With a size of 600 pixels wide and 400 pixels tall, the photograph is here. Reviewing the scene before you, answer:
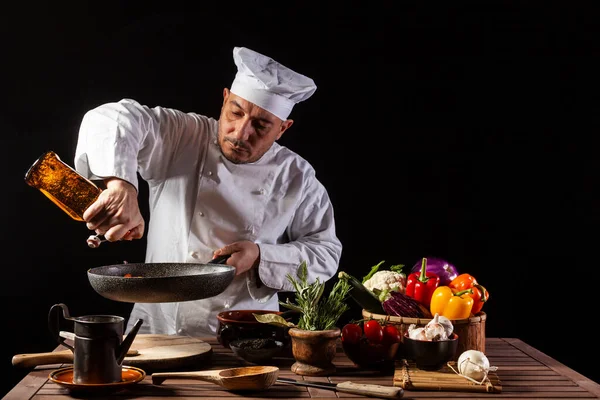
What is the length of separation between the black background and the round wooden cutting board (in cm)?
164

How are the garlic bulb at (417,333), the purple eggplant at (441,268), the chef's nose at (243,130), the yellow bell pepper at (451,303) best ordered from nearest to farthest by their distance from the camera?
the garlic bulb at (417,333) < the yellow bell pepper at (451,303) < the purple eggplant at (441,268) < the chef's nose at (243,130)

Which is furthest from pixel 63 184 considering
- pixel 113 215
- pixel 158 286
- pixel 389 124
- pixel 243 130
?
pixel 389 124

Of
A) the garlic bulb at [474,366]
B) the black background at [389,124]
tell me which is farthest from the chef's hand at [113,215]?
the black background at [389,124]

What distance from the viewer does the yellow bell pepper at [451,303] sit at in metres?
2.31

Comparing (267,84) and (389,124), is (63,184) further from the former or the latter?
(389,124)

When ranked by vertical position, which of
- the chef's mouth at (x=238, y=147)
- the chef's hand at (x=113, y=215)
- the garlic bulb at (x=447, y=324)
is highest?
the chef's mouth at (x=238, y=147)

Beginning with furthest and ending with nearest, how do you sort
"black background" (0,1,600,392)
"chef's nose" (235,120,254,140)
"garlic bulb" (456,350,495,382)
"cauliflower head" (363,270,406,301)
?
1. "black background" (0,1,600,392)
2. "chef's nose" (235,120,254,140)
3. "cauliflower head" (363,270,406,301)
4. "garlic bulb" (456,350,495,382)

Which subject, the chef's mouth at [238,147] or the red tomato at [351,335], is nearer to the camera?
the red tomato at [351,335]

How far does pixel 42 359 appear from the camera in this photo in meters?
2.16

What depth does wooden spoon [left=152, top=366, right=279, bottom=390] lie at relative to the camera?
1.97 metres

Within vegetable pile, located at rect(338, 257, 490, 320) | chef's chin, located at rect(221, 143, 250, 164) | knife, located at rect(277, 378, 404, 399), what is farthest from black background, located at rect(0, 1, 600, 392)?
knife, located at rect(277, 378, 404, 399)

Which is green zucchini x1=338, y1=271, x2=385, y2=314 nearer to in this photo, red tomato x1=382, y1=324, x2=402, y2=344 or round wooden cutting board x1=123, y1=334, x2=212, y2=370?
red tomato x1=382, y1=324, x2=402, y2=344

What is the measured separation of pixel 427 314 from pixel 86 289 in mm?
2113

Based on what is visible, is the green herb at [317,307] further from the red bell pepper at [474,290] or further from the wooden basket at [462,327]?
the red bell pepper at [474,290]
